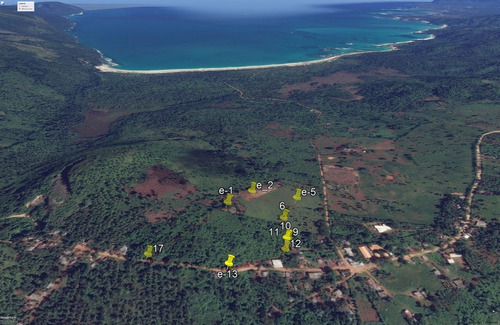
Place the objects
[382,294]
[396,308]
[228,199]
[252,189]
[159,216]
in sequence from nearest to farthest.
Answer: [396,308] < [382,294] < [159,216] < [228,199] < [252,189]

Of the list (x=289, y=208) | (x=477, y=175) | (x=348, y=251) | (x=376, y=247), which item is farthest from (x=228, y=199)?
(x=477, y=175)

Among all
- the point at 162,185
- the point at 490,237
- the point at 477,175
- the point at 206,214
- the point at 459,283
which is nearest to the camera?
the point at 459,283

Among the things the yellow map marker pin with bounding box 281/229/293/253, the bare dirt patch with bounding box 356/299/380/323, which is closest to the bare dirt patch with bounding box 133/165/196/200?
the yellow map marker pin with bounding box 281/229/293/253

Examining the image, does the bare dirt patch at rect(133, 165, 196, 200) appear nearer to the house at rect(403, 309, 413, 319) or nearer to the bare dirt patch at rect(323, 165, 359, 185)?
the bare dirt patch at rect(323, 165, 359, 185)

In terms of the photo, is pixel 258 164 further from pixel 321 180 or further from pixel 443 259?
pixel 443 259

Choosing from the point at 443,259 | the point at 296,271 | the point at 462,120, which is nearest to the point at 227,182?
the point at 296,271

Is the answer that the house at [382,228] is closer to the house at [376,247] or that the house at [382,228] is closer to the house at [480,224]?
the house at [376,247]

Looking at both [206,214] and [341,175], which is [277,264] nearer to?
[206,214]

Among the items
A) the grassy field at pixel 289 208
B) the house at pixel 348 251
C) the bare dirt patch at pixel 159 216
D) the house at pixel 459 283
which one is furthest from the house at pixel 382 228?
the bare dirt patch at pixel 159 216
